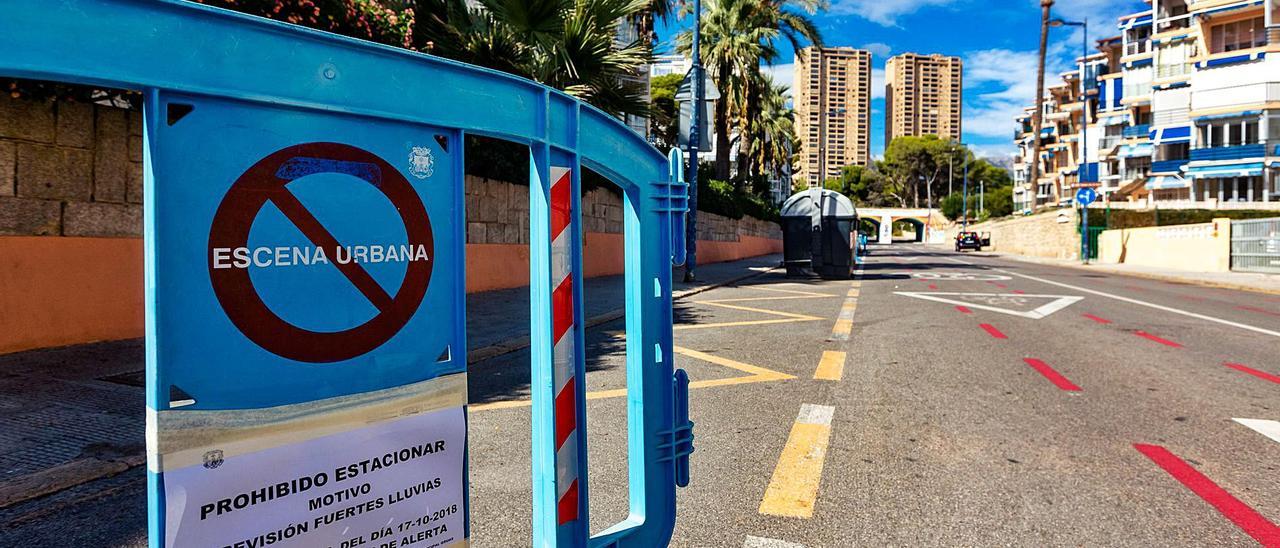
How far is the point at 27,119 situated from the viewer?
6.73 meters

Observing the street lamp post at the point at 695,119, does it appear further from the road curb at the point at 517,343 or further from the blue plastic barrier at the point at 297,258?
the blue plastic barrier at the point at 297,258

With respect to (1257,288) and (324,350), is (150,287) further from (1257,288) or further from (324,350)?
(1257,288)

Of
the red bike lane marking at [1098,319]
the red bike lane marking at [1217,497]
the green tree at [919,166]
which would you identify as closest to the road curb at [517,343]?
the red bike lane marking at [1217,497]

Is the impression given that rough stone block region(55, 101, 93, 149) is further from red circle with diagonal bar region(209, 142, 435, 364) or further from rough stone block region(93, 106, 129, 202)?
red circle with diagonal bar region(209, 142, 435, 364)

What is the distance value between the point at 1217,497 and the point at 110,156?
358 inches

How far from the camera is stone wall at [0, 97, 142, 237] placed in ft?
21.9

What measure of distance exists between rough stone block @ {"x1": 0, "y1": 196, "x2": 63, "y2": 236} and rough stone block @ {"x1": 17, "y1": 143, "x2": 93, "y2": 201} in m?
0.08

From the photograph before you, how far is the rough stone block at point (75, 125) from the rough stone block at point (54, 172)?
0.25 feet

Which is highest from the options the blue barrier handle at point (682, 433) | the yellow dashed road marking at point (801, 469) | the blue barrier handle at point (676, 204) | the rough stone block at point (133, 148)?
the rough stone block at point (133, 148)

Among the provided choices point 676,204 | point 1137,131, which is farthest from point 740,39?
point 1137,131

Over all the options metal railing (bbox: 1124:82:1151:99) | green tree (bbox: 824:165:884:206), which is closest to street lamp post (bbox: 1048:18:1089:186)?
metal railing (bbox: 1124:82:1151:99)

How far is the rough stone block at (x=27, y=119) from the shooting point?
6.59 metres

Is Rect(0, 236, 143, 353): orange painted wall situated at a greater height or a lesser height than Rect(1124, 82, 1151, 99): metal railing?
lesser

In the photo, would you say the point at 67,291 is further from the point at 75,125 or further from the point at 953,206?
the point at 953,206
